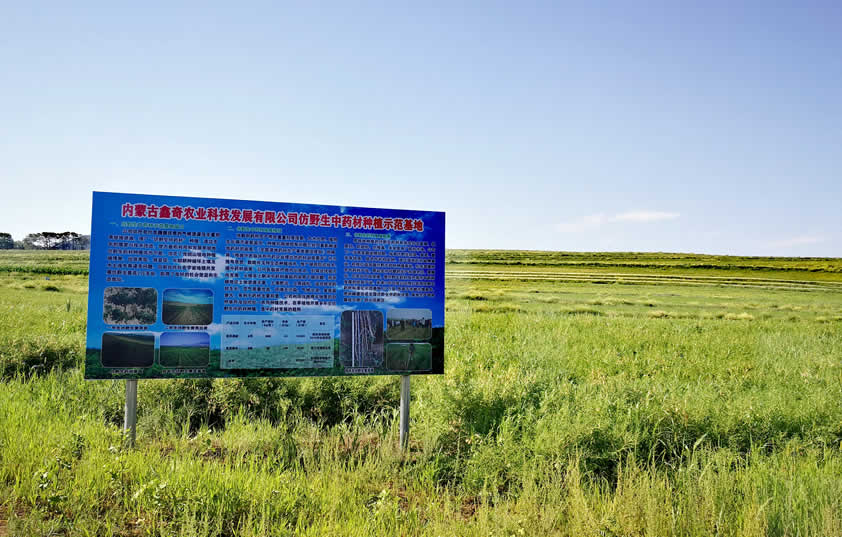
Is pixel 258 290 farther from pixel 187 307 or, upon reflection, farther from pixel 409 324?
pixel 409 324

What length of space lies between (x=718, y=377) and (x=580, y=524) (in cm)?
602

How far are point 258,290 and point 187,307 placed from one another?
0.70 metres

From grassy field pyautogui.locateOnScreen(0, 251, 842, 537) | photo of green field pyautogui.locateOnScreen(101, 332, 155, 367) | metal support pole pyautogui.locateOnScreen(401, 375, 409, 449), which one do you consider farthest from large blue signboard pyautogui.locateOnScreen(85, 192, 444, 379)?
grassy field pyautogui.locateOnScreen(0, 251, 842, 537)

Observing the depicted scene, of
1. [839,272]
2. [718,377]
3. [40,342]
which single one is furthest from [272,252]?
[839,272]

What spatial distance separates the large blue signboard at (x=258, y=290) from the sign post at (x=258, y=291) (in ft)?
0.03

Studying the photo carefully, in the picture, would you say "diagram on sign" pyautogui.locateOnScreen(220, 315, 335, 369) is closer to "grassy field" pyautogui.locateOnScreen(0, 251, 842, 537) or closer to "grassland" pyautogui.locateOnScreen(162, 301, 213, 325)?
Answer: "grassland" pyautogui.locateOnScreen(162, 301, 213, 325)

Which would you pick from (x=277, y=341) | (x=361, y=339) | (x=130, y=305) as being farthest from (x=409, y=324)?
(x=130, y=305)

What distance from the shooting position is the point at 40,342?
944 cm

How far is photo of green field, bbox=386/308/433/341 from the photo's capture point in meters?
5.97

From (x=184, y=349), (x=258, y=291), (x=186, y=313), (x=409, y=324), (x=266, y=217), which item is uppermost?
(x=266, y=217)

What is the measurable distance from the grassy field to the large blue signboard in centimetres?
77

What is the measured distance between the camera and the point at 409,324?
237 inches

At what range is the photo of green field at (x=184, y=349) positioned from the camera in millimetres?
5445

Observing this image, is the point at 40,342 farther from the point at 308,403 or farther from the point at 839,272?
the point at 839,272
